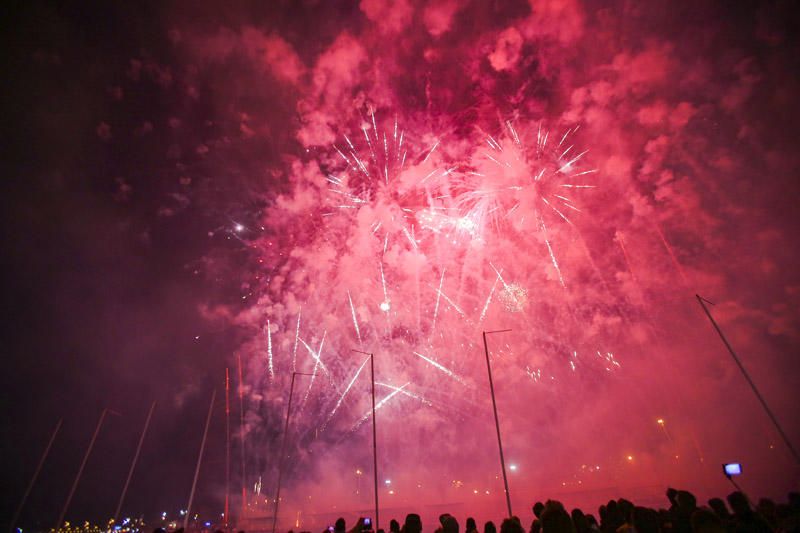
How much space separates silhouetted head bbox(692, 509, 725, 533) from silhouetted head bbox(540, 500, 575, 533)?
5.54 ft

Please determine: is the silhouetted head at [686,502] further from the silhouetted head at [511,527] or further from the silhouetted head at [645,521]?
the silhouetted head at [511,527]

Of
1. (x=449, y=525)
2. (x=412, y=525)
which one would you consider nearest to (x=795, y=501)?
(x=449, y=525)

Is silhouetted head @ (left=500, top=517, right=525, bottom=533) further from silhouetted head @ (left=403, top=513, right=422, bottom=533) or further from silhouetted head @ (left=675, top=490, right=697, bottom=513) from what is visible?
silhouetted head @ (left=675, top=490, right=697, bottom=513)

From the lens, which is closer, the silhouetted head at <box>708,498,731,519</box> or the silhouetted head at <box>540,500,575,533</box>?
the silhouetted head at <box>540,500,575,533</box>

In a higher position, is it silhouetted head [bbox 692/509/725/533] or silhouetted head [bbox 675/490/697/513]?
silhouetted head [bbox 675/490/697/513]

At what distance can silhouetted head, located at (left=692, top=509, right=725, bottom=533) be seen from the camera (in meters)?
5.20

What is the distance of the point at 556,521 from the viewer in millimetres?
5379

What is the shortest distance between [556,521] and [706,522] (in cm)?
201

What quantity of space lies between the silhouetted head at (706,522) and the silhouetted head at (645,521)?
6.35 feet

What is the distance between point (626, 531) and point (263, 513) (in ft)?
637

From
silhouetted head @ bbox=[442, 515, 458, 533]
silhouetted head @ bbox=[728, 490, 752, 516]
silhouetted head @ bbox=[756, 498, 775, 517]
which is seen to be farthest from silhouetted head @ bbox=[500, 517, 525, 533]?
silhouetted head @ bbox=[756, 498, 775, 517]

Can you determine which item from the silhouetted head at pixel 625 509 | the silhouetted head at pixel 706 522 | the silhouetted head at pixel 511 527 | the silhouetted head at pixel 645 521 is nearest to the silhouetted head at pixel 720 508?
the silhouetted head at pixel 625 509

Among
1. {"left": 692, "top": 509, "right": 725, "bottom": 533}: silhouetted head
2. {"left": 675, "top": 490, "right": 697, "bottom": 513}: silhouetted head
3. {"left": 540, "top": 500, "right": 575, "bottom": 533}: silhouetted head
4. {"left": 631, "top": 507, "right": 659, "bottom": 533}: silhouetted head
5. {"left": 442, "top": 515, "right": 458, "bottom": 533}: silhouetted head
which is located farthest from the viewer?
{"left": 442, "top": 515, "right": 458, "bottom": 533}: silhouetted head

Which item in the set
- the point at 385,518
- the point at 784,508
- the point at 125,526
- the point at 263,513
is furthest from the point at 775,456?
the point at 125,526
